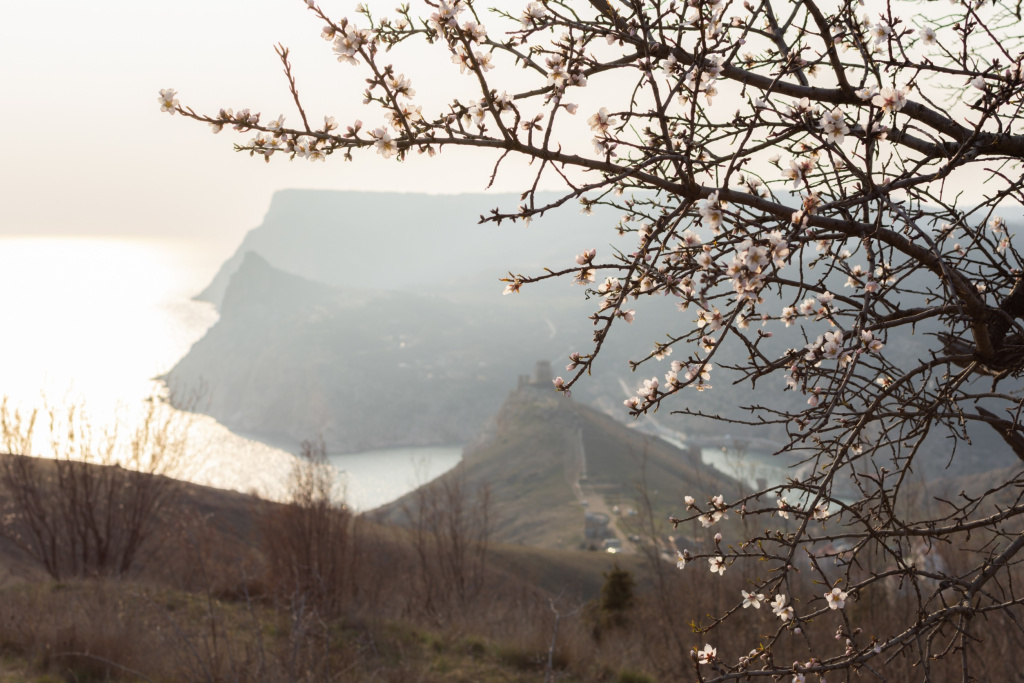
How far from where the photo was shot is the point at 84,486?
9.07m

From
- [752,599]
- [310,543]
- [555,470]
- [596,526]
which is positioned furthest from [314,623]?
[555,470]

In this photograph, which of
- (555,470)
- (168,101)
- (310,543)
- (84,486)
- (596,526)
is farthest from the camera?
(555,470)

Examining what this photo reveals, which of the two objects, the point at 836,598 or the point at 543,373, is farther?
the point at 543,373

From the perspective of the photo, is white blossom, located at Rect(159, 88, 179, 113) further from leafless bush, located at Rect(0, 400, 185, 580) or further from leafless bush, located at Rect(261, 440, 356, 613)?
leafless bush, located at Rect(0, 400, 185, 580)

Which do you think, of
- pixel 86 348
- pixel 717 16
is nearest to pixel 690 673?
pixel 717 16

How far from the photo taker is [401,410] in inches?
4889

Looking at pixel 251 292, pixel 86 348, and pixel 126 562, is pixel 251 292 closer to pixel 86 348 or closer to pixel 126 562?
pixel 86 348

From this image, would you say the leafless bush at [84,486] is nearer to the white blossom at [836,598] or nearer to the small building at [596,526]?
the white blossom at [836,598]

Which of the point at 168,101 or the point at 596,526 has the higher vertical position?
the point at 168,101

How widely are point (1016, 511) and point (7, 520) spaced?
11651 mm

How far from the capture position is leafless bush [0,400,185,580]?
906 centimetres

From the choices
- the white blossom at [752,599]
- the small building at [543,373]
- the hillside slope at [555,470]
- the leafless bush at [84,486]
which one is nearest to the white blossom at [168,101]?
the white blossom at [752,599]

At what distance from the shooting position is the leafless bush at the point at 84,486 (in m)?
9.06

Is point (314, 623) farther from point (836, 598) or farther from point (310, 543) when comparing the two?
point (836, 598)
